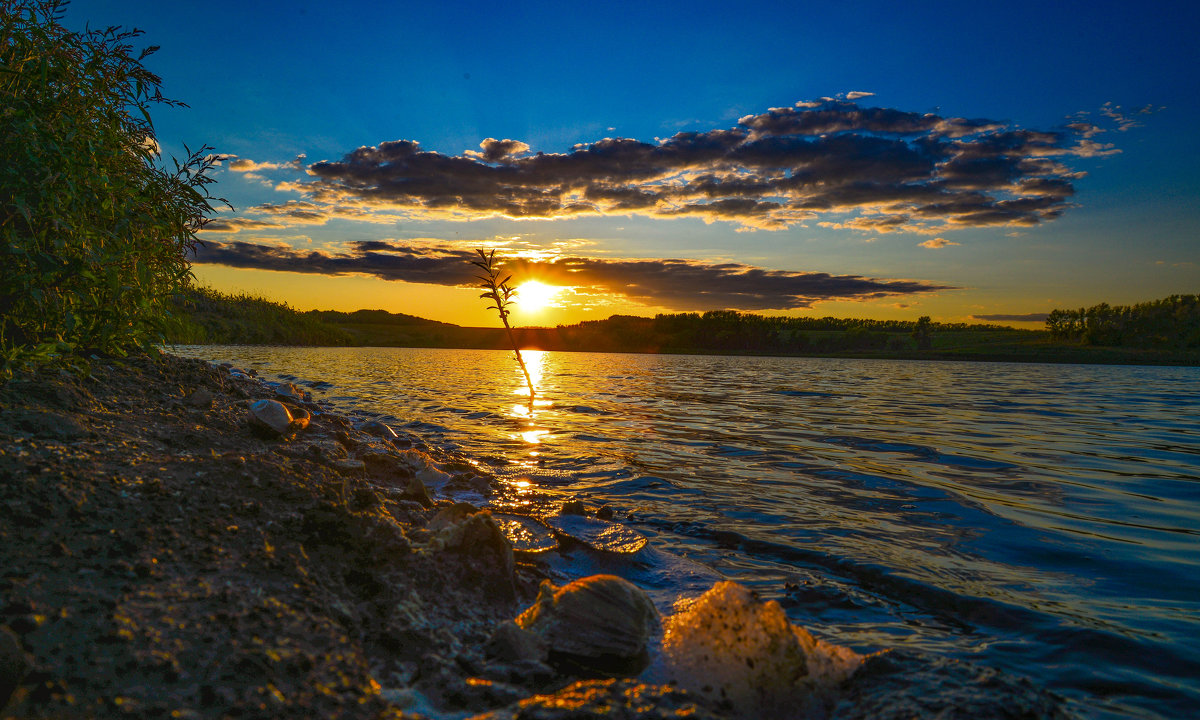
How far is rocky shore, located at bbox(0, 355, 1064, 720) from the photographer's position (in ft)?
6.30

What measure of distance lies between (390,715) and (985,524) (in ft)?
20.5

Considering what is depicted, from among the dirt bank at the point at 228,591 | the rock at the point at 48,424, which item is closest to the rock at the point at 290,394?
the dirt bank at the point at 228,591

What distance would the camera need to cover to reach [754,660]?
2627mm

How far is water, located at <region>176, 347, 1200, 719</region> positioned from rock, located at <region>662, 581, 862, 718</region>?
74 cm

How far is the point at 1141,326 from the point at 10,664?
148 meters

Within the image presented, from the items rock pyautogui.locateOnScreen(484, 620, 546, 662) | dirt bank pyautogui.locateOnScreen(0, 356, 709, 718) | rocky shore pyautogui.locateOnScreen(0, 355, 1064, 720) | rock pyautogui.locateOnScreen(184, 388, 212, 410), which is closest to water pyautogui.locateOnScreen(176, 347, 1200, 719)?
rocky shore pyautogui.locateOnScreen(0, 355, 1064, 720)

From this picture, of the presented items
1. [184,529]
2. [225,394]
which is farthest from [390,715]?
[225,394]

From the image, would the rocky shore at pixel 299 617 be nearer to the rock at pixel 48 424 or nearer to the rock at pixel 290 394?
the rock at pixel 48 424

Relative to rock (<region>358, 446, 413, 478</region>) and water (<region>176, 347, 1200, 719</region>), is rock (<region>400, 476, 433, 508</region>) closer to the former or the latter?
rock (<region>358, 446, 413, 478</region>)

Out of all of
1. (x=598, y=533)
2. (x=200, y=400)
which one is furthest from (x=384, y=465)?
(x=598, y=533)

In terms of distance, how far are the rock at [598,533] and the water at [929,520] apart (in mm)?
242

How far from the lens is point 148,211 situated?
5.44m

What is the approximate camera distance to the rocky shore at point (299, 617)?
1.92 meters

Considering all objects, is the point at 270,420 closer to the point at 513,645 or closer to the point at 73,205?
the point at 73,205
